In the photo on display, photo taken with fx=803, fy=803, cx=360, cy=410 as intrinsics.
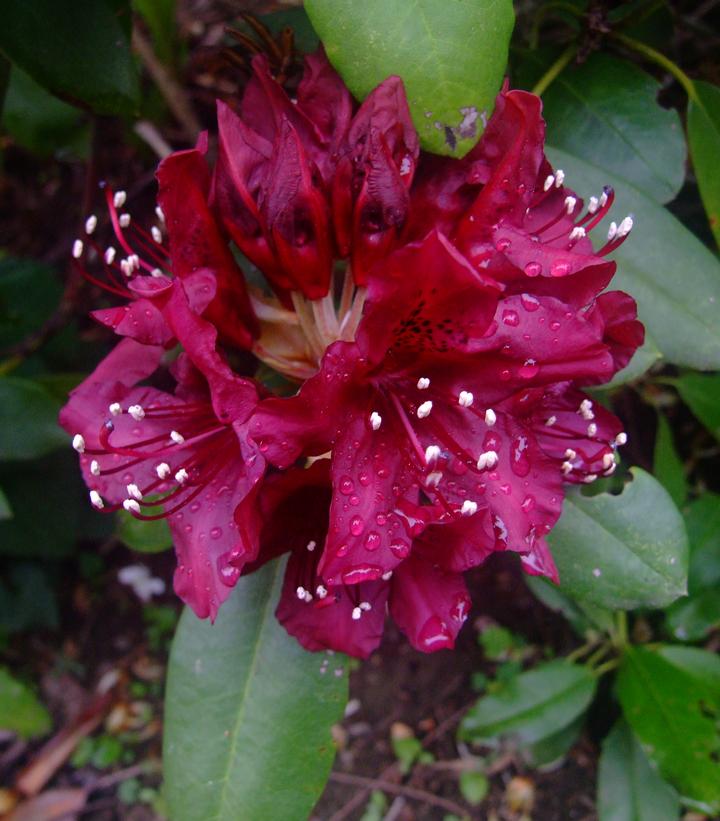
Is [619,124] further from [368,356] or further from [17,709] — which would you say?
[17,709]

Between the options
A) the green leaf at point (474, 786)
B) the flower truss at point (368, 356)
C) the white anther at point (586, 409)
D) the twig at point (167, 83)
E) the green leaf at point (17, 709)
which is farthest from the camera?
the green leaf at point (474, 786)

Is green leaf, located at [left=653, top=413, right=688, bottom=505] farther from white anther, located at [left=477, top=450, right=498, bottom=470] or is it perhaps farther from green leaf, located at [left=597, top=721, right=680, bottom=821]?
white anther, located at [left=477, top=450, right=498, bottom=470]

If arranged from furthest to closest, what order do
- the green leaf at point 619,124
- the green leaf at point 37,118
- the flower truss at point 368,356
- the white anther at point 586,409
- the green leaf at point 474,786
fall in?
the green leaf at point 474,786 < the green leaf at point 37,118 < the green leaf at point 619,124 < the white anther at point 586,409 < the flower truss at point 368,356

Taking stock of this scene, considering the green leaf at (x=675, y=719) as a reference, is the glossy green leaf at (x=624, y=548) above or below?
above

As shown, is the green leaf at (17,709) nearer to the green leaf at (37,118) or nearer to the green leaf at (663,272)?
the green leaf at (37,118)

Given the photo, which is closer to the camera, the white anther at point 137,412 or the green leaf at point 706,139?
the white anther at point 137,412

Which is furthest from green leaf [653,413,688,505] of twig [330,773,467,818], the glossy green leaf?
twig [330,773,467,818]

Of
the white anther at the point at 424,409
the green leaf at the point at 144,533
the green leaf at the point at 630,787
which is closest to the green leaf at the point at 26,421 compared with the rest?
the green leaf at the point at 144,533
